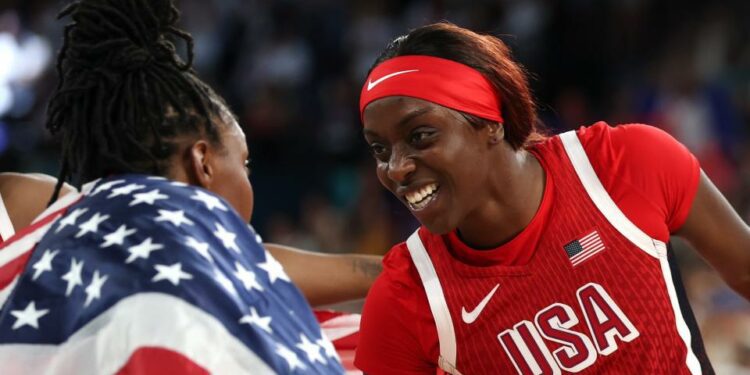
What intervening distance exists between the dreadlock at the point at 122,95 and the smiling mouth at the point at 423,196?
55cm

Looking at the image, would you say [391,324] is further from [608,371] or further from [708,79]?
[708,79]

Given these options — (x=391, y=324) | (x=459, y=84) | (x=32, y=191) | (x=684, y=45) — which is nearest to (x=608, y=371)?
(x=391, y=324)

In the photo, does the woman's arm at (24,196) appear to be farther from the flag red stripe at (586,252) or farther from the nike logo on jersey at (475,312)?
the flag red stripe at (586,252)

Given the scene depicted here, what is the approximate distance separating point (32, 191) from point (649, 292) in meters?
1.66

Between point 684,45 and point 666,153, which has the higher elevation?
point 666,153

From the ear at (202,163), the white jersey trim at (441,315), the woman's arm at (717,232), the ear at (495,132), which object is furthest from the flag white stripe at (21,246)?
the woman's arm at (717,232)

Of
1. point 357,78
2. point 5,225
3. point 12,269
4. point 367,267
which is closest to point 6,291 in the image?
point 12,269

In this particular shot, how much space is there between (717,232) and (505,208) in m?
0.56

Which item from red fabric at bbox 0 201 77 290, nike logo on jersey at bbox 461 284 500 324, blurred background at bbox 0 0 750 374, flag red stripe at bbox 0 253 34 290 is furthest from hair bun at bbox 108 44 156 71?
blurred background at bbox 0 0 750 374

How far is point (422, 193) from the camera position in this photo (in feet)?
9.57

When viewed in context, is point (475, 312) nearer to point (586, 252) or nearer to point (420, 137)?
point (586, 252)

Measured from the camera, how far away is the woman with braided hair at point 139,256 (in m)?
2.12

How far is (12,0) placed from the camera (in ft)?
33.2

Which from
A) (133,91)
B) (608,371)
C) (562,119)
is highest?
(133,91)
